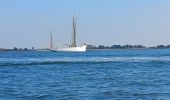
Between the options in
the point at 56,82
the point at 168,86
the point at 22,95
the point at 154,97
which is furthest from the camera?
the point at 56,82

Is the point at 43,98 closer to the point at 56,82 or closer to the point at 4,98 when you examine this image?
the point at 4,98

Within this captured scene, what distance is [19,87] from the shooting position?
4372 centimetres

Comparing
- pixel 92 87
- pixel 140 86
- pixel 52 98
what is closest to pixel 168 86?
pixel 140 86

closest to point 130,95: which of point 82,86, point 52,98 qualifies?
point 52,98

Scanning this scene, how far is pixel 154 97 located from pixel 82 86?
9283 millimetres

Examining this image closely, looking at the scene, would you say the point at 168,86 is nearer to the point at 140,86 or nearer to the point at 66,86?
the point at 140,86

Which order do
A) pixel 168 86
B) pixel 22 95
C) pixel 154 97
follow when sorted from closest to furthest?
pixel 154 97, pixel 22 95, pixel 168 86

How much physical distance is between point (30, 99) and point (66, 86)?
27.5ft

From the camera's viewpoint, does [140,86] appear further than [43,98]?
Yes

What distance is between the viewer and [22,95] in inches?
1486

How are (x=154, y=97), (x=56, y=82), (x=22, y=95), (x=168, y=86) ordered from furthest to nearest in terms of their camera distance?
(x=56, y=82) → (x=168, y=86) → (x=22, y=95) → (x=154, y=97)

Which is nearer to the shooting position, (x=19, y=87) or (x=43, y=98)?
(x=43, y=98)

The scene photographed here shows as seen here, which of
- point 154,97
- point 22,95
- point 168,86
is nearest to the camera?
point 154,97

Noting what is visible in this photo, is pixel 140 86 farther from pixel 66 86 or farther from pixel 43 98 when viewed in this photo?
pixel 43 98
